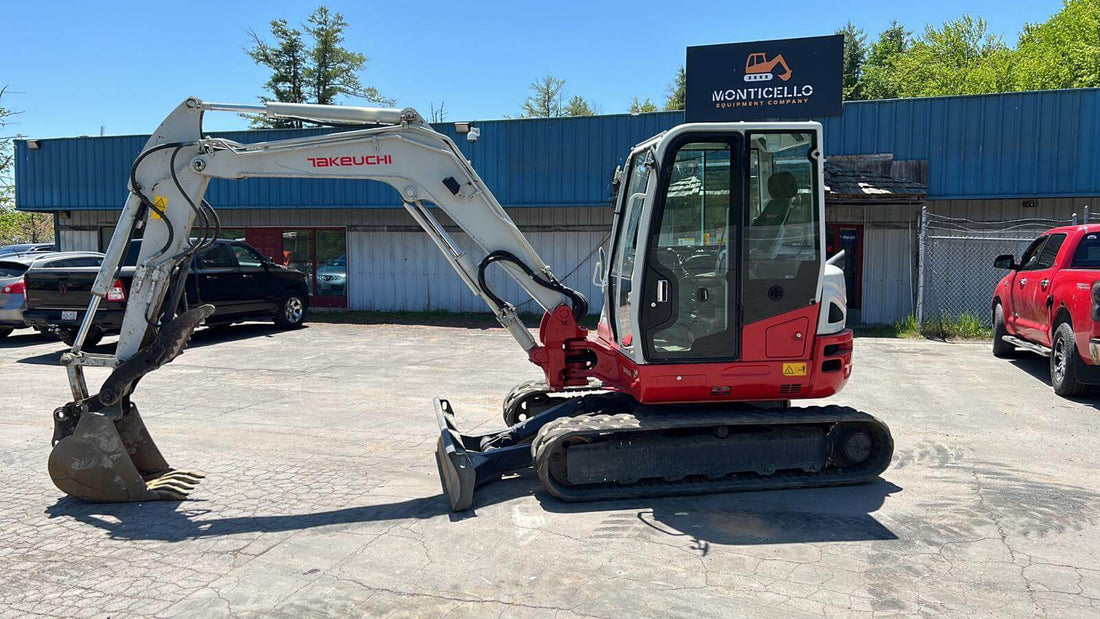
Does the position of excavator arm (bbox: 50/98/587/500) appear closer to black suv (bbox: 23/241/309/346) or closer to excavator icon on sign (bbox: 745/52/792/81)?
black suv (bbox: 23/241/309/346)

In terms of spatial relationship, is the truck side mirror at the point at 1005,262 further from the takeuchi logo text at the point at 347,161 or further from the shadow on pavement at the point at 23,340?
the shadow on pavement at the point at 23,340

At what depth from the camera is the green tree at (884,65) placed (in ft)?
200

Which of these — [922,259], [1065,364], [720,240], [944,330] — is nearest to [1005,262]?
[1065,364]

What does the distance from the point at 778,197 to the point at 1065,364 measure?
18.4 ft

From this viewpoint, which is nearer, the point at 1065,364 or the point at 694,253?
the point at 694,253

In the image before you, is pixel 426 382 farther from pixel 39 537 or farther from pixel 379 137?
pixel 39 537

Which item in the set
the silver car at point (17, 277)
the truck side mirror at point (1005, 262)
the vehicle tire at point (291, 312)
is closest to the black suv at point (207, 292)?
the vehicle tire at point (291, 312)

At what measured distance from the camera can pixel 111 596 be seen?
14.1 feet

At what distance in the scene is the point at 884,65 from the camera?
6900 cm

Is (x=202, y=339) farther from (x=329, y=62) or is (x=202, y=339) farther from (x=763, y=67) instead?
(x=329, y=62)

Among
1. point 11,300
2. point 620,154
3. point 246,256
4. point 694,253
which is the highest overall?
point 620,154

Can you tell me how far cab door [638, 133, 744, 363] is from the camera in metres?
5.73

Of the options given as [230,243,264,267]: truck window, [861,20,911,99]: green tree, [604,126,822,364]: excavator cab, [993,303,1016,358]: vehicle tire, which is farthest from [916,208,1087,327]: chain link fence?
[861,20,911,99]: green tree

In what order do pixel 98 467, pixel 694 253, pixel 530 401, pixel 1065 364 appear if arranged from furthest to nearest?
pixel 1065 364 < pixel 530 401 < pixel 694 253 < pixel 98 467
